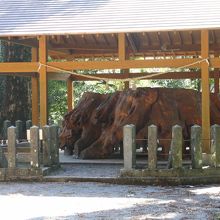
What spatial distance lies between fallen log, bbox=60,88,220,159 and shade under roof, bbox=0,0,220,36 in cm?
225

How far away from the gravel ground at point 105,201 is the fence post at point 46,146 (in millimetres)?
979

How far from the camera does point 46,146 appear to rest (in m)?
11.2

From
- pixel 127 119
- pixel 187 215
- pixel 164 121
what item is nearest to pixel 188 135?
pixel 164 121

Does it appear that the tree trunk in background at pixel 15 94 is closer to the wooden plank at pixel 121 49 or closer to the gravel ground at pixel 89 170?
the gravel ground at pixel 89 170

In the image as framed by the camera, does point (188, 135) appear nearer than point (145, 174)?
No

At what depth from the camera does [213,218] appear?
288 inches

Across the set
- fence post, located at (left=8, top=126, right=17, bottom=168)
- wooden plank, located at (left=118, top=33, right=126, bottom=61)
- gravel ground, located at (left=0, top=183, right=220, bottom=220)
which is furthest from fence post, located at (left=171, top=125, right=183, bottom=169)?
fence post, located at (left=8, top=126, right=17, bottom=168)

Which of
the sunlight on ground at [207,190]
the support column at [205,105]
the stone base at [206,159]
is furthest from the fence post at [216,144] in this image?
the support column at [205,105]

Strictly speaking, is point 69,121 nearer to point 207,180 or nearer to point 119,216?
point 207,180

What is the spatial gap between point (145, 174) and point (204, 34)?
3755mm

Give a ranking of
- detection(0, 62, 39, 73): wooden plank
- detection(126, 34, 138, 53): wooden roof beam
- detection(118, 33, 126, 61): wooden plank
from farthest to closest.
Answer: detection(126, 34, 138, 53): wooden roof beam, detection(0, 62, 39, 73): wooden plank, detection(118, 33, 126, 61): wooden plank

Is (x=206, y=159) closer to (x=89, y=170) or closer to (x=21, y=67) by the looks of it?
(x=89, y=170)

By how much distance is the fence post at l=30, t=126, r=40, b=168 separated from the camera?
10.7 metres

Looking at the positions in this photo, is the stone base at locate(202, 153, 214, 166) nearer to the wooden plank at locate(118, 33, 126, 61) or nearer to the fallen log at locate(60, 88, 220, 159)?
the fallen log at locate(60, 88, 220, 159)
